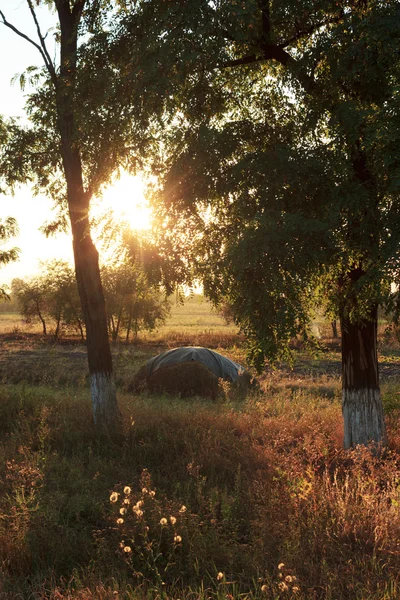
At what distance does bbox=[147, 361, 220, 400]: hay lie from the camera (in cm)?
1725

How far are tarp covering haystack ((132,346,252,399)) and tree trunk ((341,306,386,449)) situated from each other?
28.6 feet

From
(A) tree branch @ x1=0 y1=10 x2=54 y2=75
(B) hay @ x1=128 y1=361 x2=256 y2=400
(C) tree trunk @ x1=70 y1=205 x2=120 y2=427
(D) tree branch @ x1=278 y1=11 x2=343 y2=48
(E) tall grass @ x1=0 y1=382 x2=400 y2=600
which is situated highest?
(A) tree branch @ x1=0 y1=10 x2=54 y2=75

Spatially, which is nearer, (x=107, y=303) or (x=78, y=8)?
(x=78, y=8)

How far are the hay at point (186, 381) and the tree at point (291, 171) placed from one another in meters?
Result: 9.30

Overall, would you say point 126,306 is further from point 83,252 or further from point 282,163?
point 282,163

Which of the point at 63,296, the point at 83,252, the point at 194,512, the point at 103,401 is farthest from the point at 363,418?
the point at 63,296

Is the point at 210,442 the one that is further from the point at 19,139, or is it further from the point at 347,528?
the point at 19,139

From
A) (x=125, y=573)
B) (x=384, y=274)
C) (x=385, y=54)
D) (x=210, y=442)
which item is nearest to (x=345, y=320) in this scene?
(x=384, y=274)

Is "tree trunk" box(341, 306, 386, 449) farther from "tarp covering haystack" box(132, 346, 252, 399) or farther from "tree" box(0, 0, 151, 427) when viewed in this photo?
"tarp covering haystack" box(132, 346, 252, 399)

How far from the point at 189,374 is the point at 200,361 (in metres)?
0.68

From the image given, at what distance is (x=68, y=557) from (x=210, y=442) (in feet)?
11.0

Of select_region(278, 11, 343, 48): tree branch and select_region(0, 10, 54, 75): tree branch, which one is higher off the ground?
select_region(0, 10, 54, 75): tree branch

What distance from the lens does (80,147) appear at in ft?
29.3

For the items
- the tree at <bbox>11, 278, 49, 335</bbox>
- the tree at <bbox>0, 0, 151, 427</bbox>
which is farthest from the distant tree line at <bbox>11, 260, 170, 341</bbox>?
the tree at <bbox>0, 0, 151, 427</bbox>
